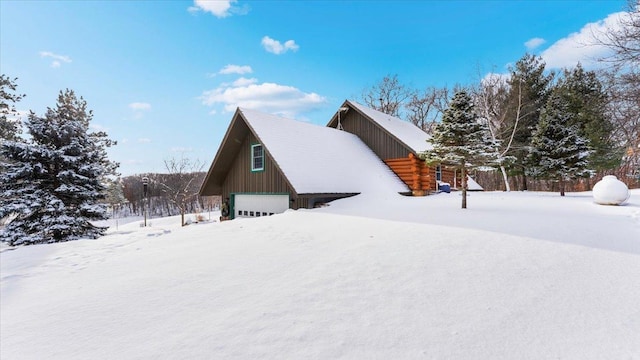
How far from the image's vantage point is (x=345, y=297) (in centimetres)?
375

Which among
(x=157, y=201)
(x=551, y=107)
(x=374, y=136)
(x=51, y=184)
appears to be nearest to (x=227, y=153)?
(x=51, y=184)

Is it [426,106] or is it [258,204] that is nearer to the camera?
[258,204]

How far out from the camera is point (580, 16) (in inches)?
528

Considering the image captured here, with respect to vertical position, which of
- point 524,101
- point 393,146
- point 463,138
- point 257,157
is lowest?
point 257,157

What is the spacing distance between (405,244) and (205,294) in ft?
12.4

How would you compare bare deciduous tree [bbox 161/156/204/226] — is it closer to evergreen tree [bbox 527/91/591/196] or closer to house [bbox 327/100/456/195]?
house [bbox 327/100/456/195]

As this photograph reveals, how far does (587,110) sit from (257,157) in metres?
23.2

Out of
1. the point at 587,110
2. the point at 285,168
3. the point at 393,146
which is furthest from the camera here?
the point at 587,110

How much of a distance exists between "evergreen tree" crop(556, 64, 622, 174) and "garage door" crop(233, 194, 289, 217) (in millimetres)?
20793

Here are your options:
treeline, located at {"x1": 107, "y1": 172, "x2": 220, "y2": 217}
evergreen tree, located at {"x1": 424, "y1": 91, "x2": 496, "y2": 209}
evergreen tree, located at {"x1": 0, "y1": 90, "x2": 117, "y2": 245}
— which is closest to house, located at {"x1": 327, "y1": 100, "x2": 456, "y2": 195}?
evergreen tree, located at {"x1": 424, "y1": 91, "x2": 496, "y2": 209}

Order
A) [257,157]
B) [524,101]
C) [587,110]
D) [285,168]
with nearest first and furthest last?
[285,168], [257,157], [587,110], [524,101]

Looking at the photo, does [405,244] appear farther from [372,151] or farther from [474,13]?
[474,13]

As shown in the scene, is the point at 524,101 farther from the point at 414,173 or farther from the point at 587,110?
the point at 414,173

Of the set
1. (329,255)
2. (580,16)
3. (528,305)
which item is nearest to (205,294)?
(329,255)
